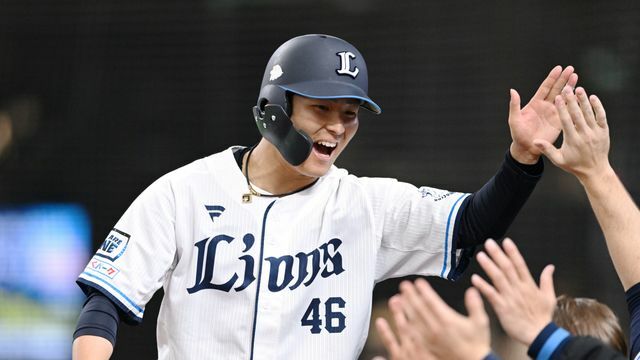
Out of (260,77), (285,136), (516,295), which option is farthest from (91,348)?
(260,77)

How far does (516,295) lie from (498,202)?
2.22 ft

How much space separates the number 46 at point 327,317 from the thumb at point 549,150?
616 millimetres

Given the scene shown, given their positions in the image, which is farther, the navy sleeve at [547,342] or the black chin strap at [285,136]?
the black chin strap at [285,136]

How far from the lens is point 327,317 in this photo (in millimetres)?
2395

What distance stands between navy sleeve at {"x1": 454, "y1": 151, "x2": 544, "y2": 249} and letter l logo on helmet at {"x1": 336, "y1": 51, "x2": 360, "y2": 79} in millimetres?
417

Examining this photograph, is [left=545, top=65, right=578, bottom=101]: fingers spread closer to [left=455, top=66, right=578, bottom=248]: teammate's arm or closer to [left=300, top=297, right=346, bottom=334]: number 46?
[left=455, top=66, right=578, bottom=248]: teammate's arm

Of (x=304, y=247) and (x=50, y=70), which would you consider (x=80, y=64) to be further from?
(x=304, y=247)

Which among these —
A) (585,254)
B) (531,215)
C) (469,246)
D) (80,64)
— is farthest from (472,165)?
(80,64)

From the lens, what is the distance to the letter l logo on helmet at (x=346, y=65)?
241 cm

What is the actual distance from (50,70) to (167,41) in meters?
0.48

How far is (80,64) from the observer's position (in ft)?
12.5

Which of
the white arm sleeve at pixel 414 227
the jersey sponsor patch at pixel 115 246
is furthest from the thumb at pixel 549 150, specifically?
the jersey sponsor patch at pixel 115 246

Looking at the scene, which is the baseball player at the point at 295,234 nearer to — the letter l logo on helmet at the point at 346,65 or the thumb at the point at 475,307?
the letter l logo on helmet at the point at 346,65

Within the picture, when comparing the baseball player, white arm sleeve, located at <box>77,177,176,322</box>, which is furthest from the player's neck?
white arm sleeve, located at <box>77,177,176,322</box>
